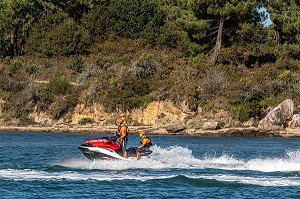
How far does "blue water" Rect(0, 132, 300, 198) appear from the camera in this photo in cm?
2522

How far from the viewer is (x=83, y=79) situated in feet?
A: 227

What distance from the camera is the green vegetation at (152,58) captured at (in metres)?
63.8

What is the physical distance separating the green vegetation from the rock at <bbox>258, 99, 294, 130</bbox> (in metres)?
2.36

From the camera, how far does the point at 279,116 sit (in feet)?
191

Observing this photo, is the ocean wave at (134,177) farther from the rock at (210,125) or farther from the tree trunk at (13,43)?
the tree trunk at (13,43)

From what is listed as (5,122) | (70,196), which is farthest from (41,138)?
(70,196)

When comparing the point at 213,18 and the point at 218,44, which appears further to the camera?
the point at 213,18

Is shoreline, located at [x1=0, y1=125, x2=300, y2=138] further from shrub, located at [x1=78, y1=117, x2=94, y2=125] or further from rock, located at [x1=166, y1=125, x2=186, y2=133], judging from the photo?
shrub, located at [x1=78, y1=117, x2=94, y2=125]

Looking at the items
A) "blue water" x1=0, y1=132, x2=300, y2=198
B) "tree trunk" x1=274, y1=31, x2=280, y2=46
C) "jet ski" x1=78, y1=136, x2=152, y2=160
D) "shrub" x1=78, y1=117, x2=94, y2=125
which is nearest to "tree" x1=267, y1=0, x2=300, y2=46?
"tree trunk" x1=274, y1=31, x2=280, y2=46

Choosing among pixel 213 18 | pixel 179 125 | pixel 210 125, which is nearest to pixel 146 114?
pixel 179 125

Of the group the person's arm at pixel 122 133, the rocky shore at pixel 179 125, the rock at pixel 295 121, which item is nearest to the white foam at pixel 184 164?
the person's arm at pixel 122 133

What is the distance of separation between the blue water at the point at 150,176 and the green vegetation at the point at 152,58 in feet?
71.6

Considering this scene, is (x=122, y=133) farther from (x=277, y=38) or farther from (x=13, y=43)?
(x=13, y=43)

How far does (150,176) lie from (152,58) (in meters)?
41.4
